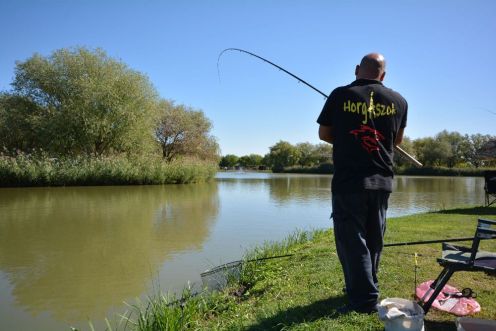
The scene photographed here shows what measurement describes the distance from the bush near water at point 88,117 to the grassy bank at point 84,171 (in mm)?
70

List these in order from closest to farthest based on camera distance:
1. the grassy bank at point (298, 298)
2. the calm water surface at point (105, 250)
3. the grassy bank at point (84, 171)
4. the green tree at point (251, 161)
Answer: the grassy bank at point (298, 298), the calm water surface at point (105, 250), the grassy bank at point (84, 171), the green tree at point (251, 161)

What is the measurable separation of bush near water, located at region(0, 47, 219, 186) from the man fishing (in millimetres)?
23939

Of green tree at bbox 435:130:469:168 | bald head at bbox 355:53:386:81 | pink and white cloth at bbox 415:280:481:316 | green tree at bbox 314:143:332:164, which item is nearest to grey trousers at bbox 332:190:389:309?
pink and white cloth at bbox 415:280:481:316

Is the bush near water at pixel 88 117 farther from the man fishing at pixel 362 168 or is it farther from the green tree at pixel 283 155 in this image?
the green tree at pixel 283 155

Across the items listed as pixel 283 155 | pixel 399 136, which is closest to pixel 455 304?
pixel 399 136

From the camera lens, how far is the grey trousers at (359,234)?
9.56 ft

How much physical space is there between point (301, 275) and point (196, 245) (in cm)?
371

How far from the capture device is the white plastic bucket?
252 cm

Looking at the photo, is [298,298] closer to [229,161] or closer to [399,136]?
[399,136]

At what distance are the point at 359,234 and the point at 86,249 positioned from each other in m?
6.07

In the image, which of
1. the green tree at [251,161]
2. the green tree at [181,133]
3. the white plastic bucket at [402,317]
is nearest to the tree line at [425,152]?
the green tree at [251,161]

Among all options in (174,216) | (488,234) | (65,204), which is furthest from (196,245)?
(65,204)

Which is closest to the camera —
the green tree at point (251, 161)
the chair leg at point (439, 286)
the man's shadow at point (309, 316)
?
the chair leg at point (439, 286)

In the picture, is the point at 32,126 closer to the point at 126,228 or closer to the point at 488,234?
the point at 126,228
